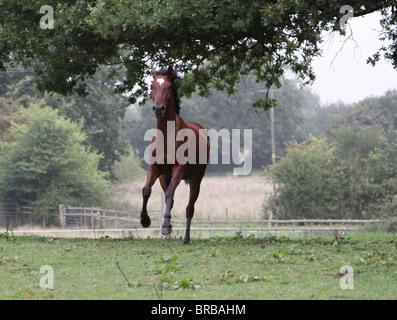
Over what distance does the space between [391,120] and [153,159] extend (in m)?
64.9

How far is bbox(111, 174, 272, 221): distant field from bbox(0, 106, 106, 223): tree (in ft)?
20.0

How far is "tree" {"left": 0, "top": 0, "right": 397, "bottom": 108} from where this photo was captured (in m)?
14.0

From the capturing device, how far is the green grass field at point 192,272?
7668mm

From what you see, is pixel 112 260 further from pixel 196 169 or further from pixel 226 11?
pixel 226 11

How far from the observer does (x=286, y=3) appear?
13328 mm

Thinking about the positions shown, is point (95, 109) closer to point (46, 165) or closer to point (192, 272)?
point (46, 165)

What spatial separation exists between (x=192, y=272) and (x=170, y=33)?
739cm

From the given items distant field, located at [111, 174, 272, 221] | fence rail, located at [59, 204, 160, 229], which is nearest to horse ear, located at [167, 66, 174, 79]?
fence rail, located at [59, 204, 160, 229]

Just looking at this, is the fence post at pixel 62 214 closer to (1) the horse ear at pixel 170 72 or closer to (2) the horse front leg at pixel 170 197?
(2) the horse front leg at pixel 170 197

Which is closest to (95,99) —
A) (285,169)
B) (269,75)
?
(285,169)

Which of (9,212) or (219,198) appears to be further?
(219,198)

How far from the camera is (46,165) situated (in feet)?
150

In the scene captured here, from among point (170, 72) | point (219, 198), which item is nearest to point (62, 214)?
point (219, 198)
